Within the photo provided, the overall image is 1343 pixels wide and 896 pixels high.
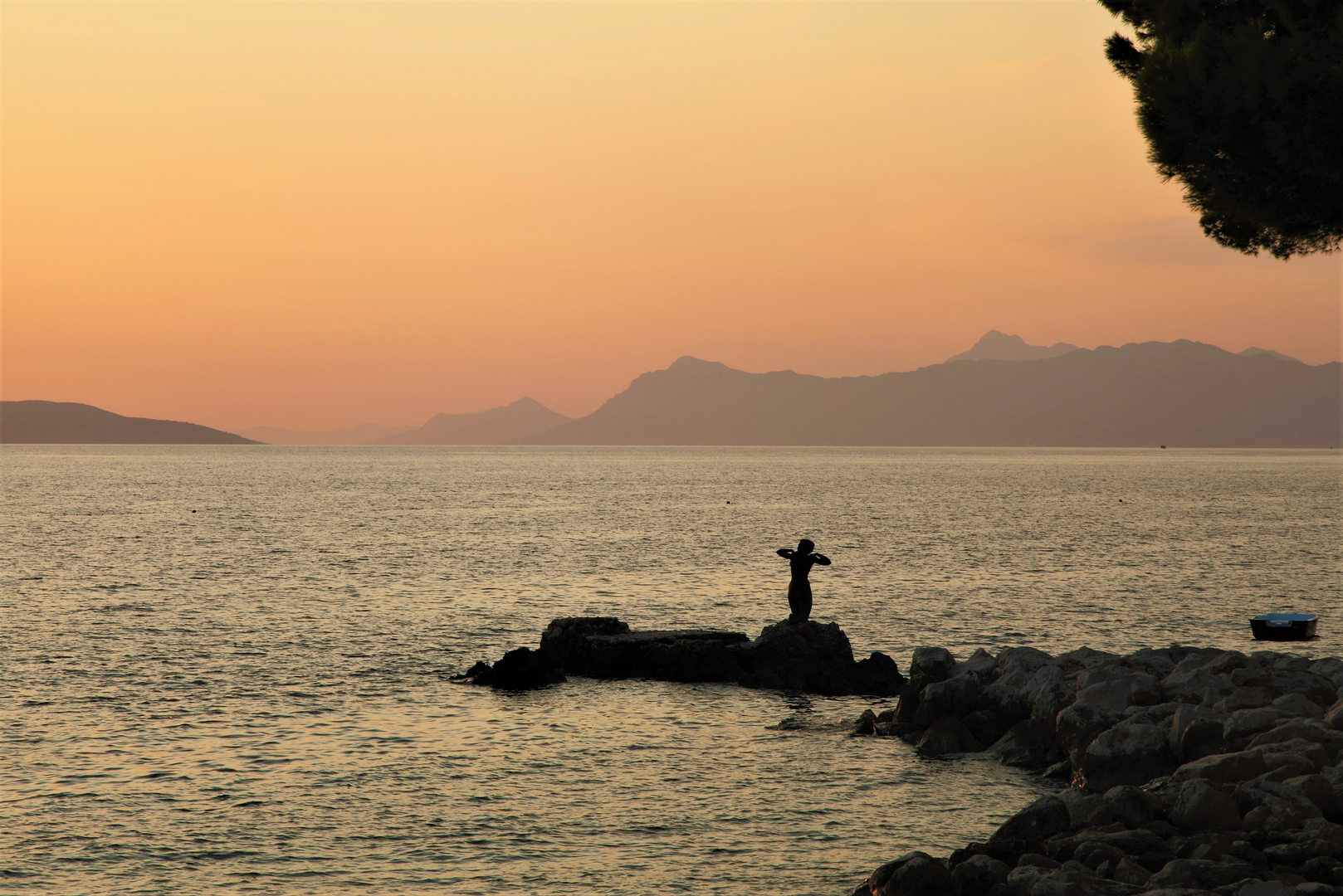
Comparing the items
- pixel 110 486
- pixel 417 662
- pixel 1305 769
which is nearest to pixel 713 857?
pixel 1305 769

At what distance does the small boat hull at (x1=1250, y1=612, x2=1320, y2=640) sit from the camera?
2952 centimetres

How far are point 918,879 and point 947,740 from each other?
8.88 metres

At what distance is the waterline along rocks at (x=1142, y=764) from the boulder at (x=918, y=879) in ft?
0.06

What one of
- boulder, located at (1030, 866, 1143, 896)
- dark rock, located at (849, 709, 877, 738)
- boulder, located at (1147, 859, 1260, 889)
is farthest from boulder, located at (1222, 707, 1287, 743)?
dark rock, located at (849, 709, 877, 738)

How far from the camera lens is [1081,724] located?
18.9 metres

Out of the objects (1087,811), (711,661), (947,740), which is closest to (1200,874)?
(1087,811)

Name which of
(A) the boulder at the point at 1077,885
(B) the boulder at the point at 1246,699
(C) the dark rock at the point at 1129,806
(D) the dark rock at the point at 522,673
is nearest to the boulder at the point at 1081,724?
(B) the boulder at the point at 1246,699

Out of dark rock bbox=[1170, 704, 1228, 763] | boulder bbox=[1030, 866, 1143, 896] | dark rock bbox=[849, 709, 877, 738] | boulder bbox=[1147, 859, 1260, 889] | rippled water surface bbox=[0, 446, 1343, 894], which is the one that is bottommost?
rippled water surface bbox=[0, 446, 1343, 894]

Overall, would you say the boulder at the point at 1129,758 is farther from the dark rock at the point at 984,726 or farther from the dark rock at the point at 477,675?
the dark rock at the point at 477,675

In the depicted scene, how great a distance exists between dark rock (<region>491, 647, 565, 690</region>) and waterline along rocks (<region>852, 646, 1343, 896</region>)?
27.5 feet

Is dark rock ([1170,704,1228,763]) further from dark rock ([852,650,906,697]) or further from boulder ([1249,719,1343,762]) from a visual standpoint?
dark rock ([852,650,906,697])

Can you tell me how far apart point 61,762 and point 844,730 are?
14.6 meters

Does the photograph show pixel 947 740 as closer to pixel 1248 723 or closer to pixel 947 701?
pixel 947 701

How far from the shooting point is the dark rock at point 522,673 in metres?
27.0
